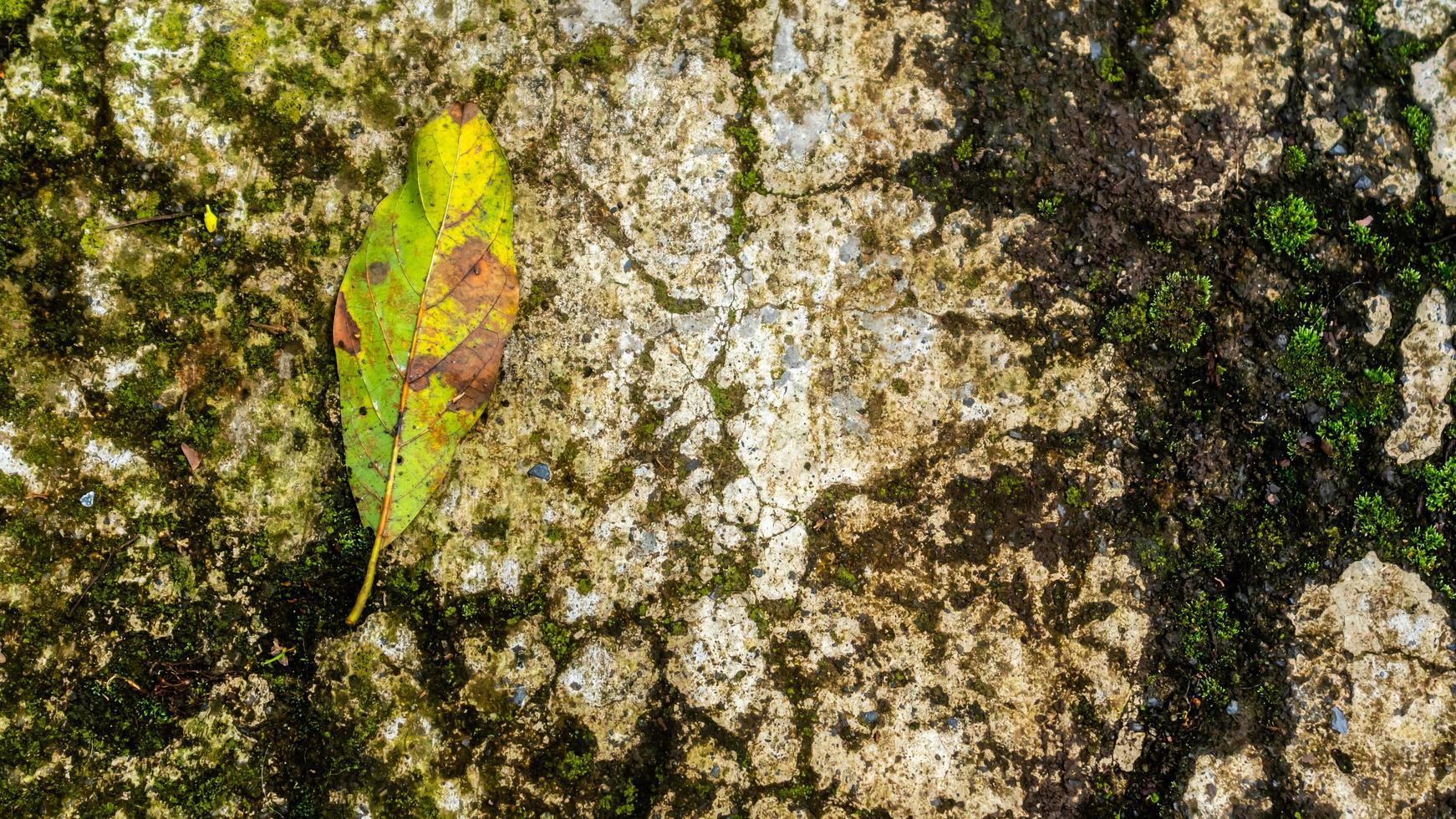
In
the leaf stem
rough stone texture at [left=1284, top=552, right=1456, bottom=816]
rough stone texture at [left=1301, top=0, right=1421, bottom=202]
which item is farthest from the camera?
rough stone texture at [left=1301, top=0, right=1421, bottom=202]

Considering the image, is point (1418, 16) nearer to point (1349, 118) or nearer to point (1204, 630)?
point (1349, 118)

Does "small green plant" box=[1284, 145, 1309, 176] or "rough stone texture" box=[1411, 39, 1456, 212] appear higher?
"rough stone texture" box=[1411, 39, 1456, 212]

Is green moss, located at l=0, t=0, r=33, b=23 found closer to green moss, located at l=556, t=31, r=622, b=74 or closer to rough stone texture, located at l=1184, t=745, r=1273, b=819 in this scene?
green moss, located at l=556, t=31, r=622, b=74

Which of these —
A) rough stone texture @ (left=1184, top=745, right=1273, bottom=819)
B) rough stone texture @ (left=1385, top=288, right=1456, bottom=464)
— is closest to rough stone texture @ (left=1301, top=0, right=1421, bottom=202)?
rough stone texture @ (left=1385, top=288, right=1456, bottom=464)

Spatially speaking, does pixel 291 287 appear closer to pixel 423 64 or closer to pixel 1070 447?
pixel 423 64

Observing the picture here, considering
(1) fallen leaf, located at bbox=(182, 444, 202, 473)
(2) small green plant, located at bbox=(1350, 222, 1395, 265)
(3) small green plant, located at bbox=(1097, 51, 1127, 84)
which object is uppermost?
(3) small green plant, located at bbox=(1097, 51, 1127, 84)

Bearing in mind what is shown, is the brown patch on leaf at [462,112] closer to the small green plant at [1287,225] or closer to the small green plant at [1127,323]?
the small green plant at [1127,323]
